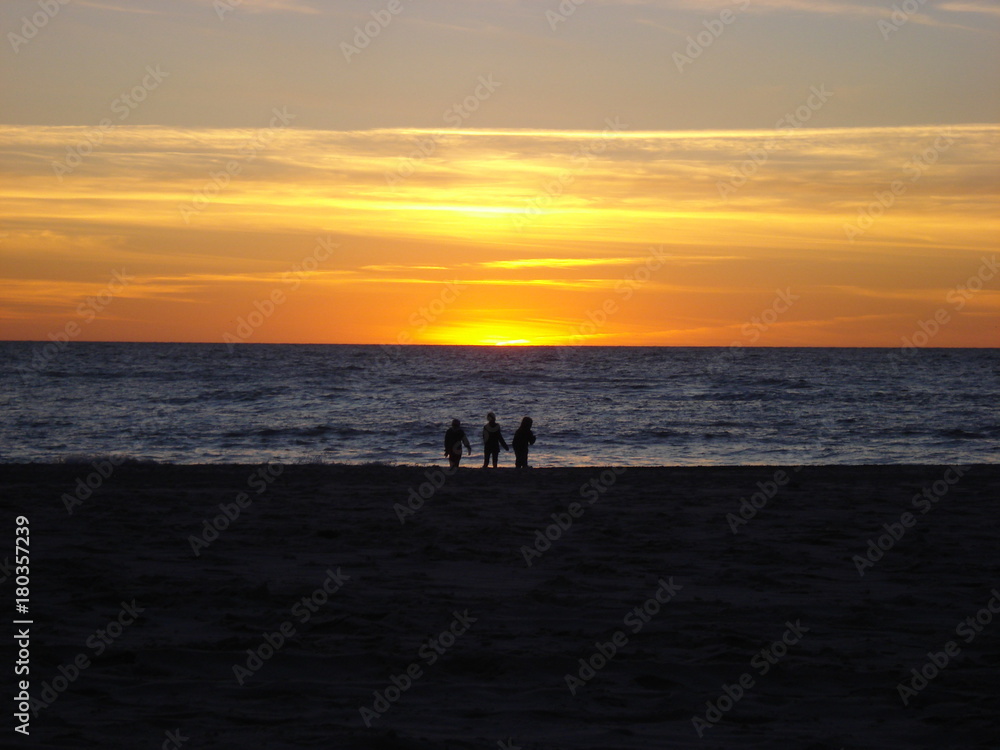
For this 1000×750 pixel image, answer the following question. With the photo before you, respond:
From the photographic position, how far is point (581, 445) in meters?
33.1

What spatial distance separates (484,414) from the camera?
4794 cm

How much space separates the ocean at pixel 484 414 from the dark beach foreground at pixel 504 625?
45.7ft

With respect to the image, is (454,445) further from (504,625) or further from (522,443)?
(504,625)

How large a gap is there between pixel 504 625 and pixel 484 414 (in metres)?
40.6

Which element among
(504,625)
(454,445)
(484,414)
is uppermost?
(484,414)

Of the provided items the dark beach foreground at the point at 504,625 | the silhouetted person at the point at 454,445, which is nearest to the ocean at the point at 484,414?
the silhouetted person at the point at 454,445

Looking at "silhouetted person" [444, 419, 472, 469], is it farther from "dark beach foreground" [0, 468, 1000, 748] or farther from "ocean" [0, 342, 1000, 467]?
"dark beach foreground" [0, 468, 1000, 748]

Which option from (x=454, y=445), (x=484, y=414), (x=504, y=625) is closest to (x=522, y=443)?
(x=454, y=445)

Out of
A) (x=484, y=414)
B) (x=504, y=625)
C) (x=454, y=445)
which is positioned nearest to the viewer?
(x=504, y=625)

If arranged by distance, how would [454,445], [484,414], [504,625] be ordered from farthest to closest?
1. [484,414]
2. [454,445]
3. [504,625]

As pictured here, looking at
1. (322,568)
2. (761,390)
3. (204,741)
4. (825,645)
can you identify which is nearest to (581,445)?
(322,568)

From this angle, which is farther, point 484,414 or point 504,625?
point 484,414

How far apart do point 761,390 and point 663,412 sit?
18.6 metres

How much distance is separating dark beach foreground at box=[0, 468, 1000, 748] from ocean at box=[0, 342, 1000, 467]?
13.9 meters
